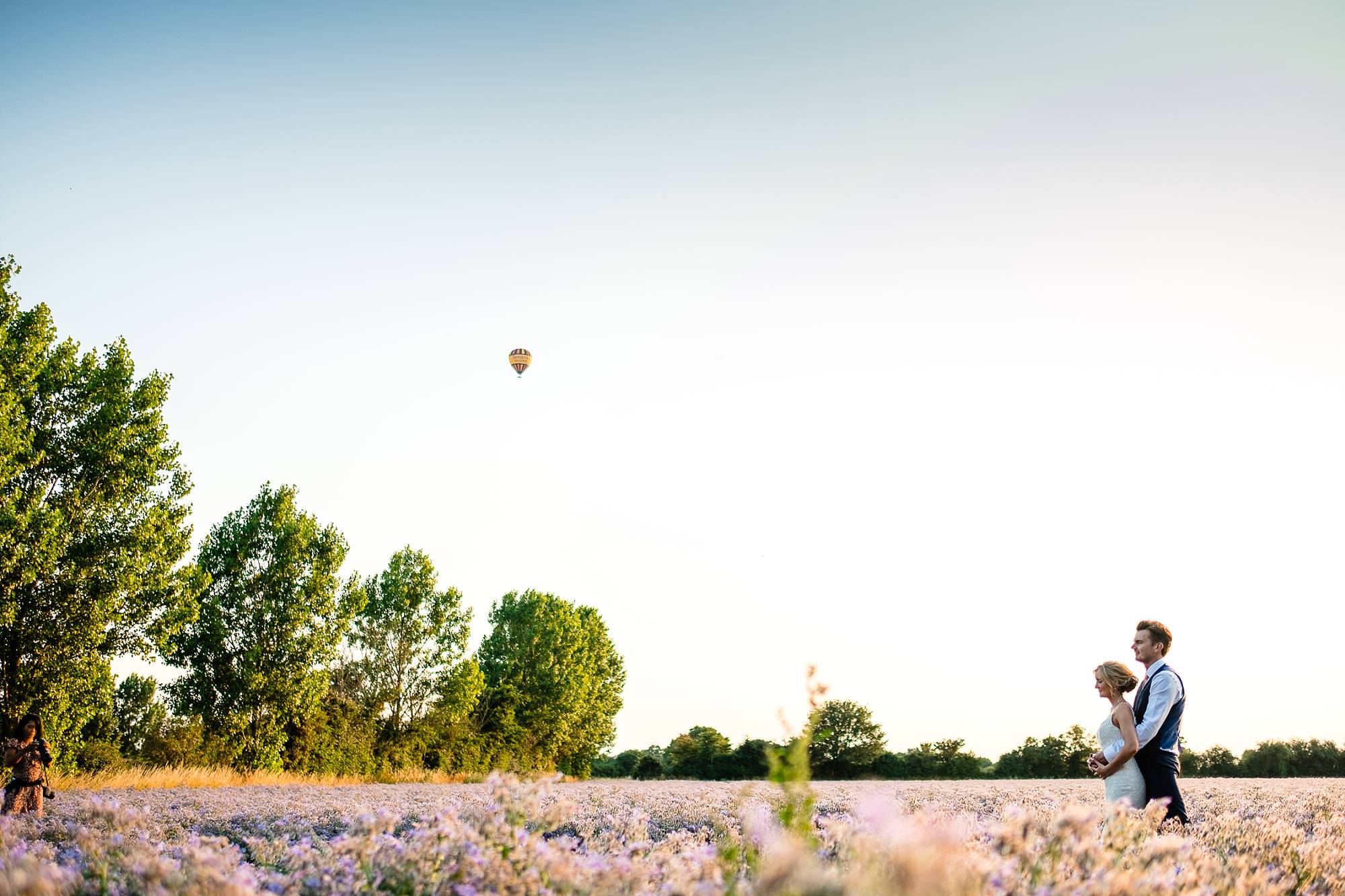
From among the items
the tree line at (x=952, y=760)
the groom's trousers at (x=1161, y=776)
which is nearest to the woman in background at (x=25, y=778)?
the groom's trousers at (x=1161, y=776)

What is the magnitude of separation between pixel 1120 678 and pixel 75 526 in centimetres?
2493

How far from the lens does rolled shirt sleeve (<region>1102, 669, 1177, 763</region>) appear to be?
664 cm

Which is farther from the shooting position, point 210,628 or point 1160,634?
point 210,628

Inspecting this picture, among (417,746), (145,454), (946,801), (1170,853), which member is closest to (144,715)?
(417,746)

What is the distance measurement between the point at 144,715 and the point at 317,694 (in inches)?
831

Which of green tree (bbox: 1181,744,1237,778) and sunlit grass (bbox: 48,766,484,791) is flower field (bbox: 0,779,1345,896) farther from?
green tree (bbox: 1181,744,1237,778)

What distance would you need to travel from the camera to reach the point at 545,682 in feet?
168

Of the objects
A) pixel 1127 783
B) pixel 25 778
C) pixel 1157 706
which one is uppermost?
pixel 1157 706

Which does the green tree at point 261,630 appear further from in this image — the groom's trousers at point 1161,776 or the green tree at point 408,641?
the groom's trousers at point 1161,776

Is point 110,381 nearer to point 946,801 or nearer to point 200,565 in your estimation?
point 200,565

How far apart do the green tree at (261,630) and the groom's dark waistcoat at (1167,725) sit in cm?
3059

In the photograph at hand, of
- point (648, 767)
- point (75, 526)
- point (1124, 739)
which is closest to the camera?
point (1124, 739)

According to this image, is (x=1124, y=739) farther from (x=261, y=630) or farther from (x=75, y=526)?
(x=261, y=630)

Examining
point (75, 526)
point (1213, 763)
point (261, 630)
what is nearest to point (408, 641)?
point (261, 630)
